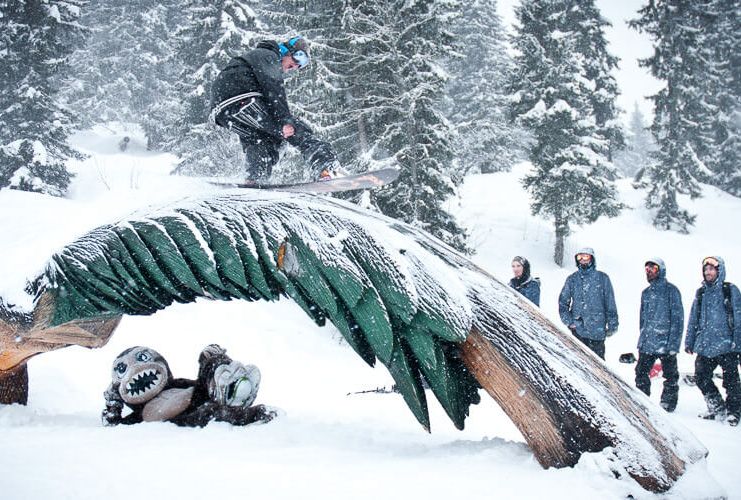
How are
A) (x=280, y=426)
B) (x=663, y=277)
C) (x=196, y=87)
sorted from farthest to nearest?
(x=196, y=87) < (x=663, y=277) < (x=280, y=426)

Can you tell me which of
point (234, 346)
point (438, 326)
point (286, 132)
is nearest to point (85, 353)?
point (234, 346)

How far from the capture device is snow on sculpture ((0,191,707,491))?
5.22 feet

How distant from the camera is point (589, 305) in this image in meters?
5.42

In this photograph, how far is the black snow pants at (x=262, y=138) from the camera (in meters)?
3.46

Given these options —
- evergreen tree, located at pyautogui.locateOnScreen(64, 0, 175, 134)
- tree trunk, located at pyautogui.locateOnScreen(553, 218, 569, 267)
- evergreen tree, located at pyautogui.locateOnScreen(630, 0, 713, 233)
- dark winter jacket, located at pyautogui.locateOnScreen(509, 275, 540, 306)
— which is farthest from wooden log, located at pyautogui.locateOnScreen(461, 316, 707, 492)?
evergreen tree, located at pyautogui.locateOnScreen(64, 0, 175, 134)

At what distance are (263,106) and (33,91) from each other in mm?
16799

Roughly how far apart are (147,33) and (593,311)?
3538 centimetres

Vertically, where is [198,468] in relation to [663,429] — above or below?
below

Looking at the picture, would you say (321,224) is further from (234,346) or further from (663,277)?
(234,346)

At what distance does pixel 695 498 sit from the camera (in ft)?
4.61

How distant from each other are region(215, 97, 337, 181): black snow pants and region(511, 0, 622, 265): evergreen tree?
13614mm

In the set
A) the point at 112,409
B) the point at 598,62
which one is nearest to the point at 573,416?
the point at 112,409

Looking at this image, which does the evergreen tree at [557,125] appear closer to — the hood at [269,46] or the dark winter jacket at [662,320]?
the dark winter jacket at [662,320]

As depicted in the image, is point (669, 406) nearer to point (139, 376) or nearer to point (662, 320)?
point (662, 320)
